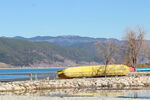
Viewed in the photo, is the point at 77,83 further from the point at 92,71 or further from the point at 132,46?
the point at 132,46

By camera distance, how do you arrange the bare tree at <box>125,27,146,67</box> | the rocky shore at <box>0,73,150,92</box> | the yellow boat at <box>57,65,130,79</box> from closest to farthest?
1. the rocky shore at <box>0,73,150,92</box>
2. the yellow boat at <box>57,65,130,79</box>
3. the bare tree at <box>125,27,146,67</box>

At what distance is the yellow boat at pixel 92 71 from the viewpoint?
6569cm

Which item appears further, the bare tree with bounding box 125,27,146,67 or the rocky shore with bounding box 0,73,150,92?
the bare tree with bounding box 125,27,146,67

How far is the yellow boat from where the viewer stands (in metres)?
65.7

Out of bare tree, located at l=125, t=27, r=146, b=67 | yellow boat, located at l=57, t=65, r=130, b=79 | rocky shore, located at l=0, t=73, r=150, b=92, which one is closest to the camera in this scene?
rocky shore, located at l=0, t=73, r=150, b=92

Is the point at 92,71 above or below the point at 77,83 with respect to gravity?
above

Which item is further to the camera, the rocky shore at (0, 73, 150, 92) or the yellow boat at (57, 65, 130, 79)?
the yellow boat at (57, 65, 130, 79)

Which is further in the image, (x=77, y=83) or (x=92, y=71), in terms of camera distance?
(x=92, y=71)

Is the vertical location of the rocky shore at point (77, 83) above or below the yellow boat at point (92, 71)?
below

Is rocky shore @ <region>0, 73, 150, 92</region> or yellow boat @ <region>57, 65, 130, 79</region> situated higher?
yellow boat @ <region>57, 65, 130, 79</region>

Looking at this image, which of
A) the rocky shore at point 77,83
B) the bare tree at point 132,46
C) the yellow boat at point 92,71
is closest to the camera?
the rocky shore at point 77,83

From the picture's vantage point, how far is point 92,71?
6656 cm

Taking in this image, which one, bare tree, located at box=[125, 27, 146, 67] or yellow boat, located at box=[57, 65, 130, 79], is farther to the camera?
bare tree, located at box=[125, 27, 146, 67]

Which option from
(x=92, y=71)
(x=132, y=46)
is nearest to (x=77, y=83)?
(x=92, y=71)
